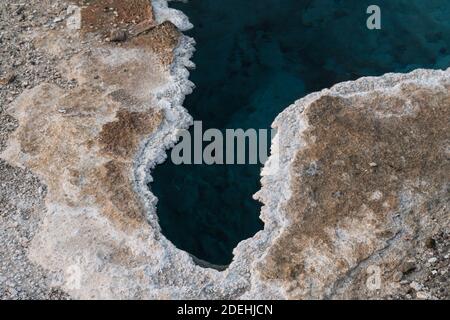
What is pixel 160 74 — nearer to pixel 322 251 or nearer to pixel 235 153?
pixel 235 153

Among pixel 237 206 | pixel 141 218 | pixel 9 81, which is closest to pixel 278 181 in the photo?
pixel 237 206

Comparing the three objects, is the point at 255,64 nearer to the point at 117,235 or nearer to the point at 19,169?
the point at 19,169

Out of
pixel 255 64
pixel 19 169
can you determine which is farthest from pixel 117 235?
pixel 255 64

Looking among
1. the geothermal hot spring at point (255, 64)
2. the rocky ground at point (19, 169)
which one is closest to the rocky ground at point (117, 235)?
the rocky ground at point (19, 169)

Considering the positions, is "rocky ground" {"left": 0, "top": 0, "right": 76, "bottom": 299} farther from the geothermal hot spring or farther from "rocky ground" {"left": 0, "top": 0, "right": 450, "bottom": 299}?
the geothermal hot spring
